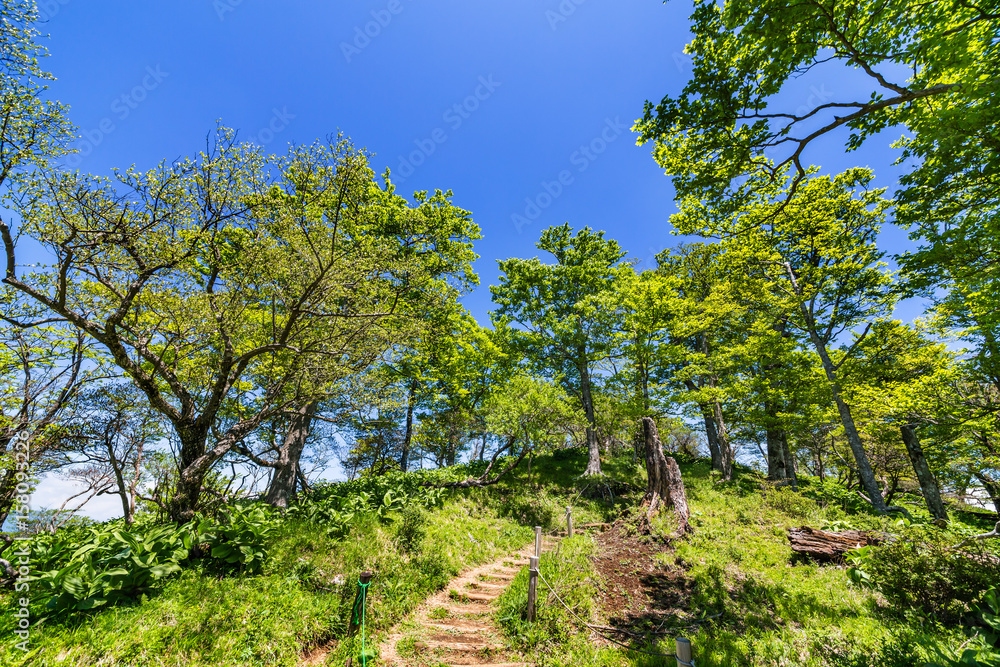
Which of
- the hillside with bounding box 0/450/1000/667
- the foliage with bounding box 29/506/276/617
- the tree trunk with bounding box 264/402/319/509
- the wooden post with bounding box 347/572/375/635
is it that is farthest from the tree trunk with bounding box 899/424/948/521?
the tree trunk with bounding box 264/402/319/509

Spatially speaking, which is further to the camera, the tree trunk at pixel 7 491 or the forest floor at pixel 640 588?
the forest floor at pixel 640 588

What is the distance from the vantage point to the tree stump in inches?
420

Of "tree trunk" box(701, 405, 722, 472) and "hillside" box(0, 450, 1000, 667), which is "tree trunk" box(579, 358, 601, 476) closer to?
"tree trunk" box(701, 405, 722, 472)

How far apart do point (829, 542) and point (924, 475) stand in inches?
392

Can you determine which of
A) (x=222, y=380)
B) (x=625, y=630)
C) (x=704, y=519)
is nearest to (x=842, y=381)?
(x=704, y=519)

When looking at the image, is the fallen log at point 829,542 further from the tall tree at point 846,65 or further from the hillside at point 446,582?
the tall tree at point 846,65

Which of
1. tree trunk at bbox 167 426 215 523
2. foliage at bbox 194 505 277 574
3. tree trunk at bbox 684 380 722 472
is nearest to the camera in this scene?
foliage at bbox 194 505 277 574

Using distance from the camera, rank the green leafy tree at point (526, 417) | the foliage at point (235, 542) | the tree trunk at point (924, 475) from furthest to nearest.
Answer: the green leafy tree at point (526, 417), the tree trunk at point (924, 475), the foliage at point (235, 542)

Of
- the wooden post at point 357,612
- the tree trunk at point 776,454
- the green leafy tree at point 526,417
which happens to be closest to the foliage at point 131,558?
the wooden post at point 357,612

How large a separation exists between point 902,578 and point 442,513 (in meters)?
10.6

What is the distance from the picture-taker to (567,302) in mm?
20672

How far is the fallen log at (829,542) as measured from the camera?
25.0ft

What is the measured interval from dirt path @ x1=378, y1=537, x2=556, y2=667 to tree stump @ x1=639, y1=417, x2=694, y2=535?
18.2ft

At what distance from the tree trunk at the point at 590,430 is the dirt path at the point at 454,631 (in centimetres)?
952
